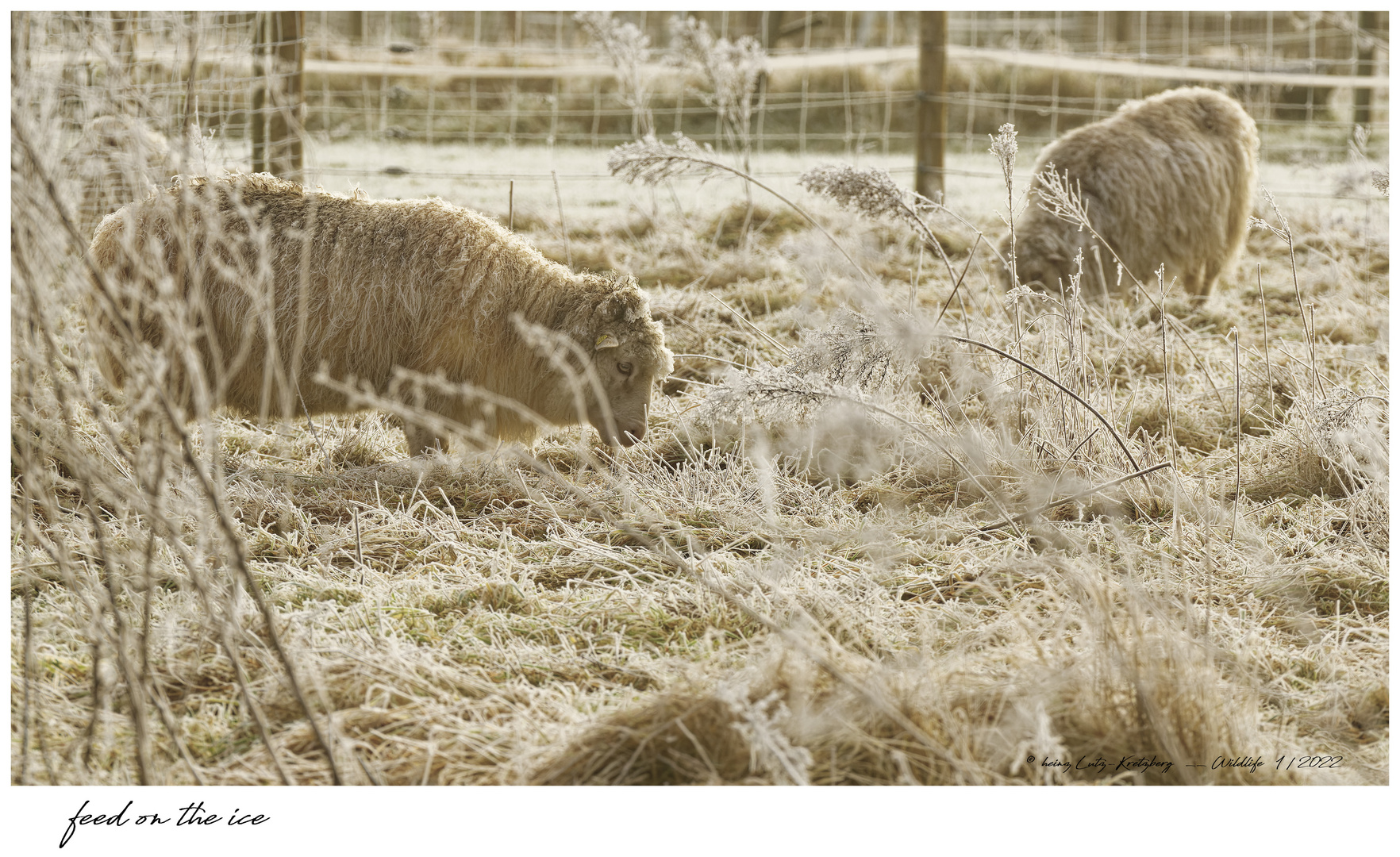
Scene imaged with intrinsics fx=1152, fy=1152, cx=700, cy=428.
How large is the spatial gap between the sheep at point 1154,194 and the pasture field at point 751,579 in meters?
0.74

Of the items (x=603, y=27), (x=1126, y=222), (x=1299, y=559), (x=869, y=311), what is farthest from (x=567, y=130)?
(x=1299, y=559)

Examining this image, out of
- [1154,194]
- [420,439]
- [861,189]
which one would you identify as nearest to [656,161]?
[861,189]

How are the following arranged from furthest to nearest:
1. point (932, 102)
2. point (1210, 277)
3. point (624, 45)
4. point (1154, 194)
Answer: point (932, 102) < point (624, 45) < point (1210, 277) < point (1154, 194)

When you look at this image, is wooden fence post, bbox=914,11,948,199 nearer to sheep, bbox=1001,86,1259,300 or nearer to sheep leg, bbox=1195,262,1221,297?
sheep, bbox=1001,86,1259,300

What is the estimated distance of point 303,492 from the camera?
4.07 m

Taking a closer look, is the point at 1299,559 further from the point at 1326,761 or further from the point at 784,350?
the point at 784,350

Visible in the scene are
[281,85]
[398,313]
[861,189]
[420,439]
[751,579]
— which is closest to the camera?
[751,579]

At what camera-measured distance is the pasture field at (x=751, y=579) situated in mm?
2377

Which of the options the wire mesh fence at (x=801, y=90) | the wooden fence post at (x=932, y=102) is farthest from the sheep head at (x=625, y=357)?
the wooden fence post at (x=932, y=102)

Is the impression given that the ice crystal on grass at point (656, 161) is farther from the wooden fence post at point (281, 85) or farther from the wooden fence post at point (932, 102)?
the wooden fence post at point (932, 102)

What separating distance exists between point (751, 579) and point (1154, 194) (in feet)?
13.1

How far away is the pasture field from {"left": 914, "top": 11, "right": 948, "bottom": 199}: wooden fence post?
3.20 m

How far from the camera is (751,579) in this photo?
3.29 meters

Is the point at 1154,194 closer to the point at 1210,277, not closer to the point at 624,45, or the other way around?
the point at 1210,277
